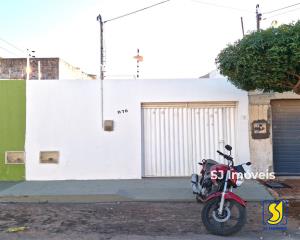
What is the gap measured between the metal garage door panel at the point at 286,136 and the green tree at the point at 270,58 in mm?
2892

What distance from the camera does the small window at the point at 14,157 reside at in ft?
40.4

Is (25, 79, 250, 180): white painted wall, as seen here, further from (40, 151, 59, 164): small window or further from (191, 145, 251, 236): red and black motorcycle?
(191, 145, 251, 236): red and black motorcycle

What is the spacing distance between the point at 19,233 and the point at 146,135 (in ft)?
20.2

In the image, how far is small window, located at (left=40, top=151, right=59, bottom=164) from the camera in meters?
12.3

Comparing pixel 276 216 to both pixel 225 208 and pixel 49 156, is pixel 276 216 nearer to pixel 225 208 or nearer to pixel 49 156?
pixel 225 208

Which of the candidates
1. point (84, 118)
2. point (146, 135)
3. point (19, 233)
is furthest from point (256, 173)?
point (19, 233)

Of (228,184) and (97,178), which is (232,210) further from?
(97,178)

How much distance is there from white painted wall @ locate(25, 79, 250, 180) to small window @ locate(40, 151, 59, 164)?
115 millimetres

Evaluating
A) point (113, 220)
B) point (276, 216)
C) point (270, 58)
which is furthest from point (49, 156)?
point (276, 216)

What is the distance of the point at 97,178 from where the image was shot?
12.3 m

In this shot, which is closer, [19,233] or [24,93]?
[19,233]

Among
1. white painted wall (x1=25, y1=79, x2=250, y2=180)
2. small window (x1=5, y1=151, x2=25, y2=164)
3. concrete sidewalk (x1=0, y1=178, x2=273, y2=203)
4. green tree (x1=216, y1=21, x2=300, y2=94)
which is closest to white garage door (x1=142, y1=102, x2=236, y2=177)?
white painted wall (x1=25, y1=79, x2=250, y2=180)

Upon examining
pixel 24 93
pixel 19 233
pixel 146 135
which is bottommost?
pixel 19 233

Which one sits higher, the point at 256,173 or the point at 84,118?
the point at 84,118
